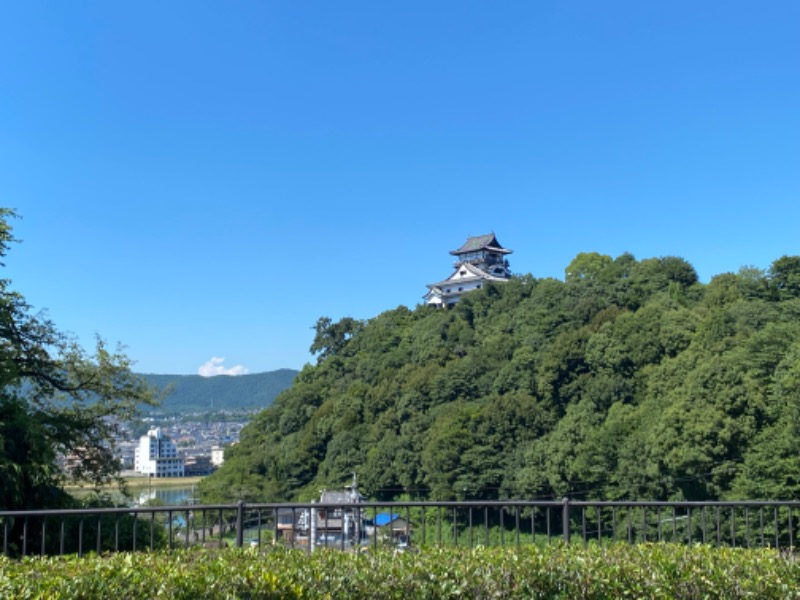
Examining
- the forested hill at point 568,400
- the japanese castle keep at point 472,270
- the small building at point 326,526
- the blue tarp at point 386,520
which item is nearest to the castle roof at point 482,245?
the japanese castle keep at point 472,270

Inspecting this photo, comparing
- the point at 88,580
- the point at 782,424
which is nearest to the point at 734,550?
the point at 88,580

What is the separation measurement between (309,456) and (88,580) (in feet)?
145

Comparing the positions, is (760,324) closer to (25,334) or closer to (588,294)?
(588,294)

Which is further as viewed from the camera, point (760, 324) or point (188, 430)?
point (188, 430)

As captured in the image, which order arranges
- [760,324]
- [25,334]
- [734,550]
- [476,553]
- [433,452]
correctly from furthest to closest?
1. [433,452]
2. [760,324]
3. [25,334]
4. [734,550]
5. [476,553]

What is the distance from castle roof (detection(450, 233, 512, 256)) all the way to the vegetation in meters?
55.4

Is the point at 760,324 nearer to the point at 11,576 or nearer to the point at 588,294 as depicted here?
the point at 588,294

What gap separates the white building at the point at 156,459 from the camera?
97688mm

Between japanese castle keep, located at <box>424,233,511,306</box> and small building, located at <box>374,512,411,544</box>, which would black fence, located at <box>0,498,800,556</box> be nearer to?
small building, located at <box>374,512,411,544</box>

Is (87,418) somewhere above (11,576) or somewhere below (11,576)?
above

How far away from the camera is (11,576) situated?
2820mm

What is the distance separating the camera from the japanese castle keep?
62500 mm

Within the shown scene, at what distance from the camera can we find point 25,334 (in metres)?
9.44

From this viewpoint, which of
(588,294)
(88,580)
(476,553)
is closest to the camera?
(88,580)
